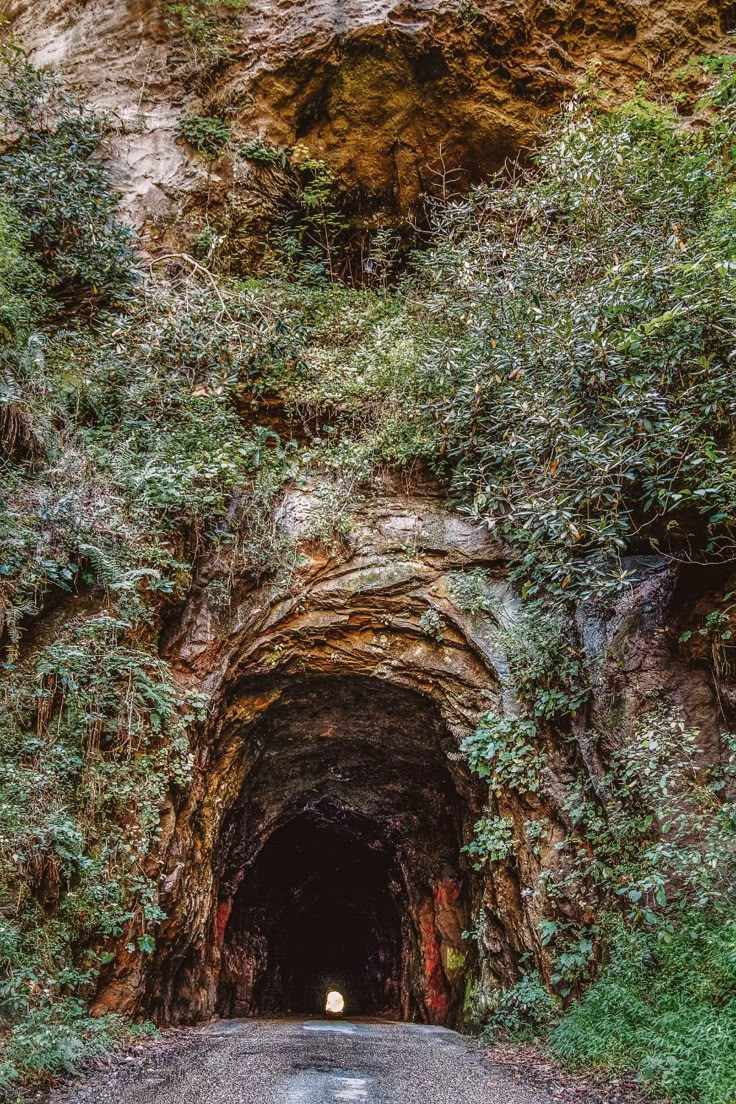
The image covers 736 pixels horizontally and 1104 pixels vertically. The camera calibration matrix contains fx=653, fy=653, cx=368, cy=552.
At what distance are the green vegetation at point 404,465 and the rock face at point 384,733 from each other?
26 centimetres

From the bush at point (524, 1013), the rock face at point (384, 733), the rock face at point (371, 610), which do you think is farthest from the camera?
the rock face at point (371, 610)

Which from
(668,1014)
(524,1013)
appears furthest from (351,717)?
(668,1014)

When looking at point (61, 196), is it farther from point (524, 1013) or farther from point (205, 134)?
point (524, 1013)

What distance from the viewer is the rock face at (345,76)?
28.7ft

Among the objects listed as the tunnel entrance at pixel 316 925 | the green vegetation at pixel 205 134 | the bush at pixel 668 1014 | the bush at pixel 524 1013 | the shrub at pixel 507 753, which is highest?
the green vegetation at pixel 205 134

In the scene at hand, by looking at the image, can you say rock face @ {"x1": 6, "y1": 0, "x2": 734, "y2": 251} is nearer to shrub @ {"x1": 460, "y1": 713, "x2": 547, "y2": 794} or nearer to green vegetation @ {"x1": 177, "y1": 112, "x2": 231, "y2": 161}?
green vegetation @ {"x1": 177, "y1": 112, "x2": 231, "y2": 161}

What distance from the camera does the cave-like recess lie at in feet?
28.6

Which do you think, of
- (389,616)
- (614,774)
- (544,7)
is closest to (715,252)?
(614,774)

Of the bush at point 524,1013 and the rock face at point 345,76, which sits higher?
the rock face at point 345,76

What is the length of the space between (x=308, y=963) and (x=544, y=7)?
20590 millimetres

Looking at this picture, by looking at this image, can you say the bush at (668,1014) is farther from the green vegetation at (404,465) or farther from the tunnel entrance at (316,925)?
the tunnel entrance at (316,925)

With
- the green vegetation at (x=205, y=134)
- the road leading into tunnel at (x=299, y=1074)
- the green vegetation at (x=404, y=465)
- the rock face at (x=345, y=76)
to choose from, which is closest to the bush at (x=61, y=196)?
the green vegetation at (x=404, y=465)

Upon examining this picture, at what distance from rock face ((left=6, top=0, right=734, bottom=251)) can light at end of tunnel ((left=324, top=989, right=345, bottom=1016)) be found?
20692mm

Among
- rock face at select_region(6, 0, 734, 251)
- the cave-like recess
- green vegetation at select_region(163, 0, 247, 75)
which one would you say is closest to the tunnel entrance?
the cave-like recess
